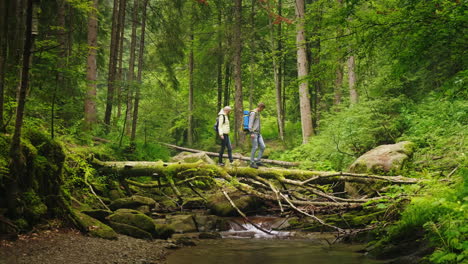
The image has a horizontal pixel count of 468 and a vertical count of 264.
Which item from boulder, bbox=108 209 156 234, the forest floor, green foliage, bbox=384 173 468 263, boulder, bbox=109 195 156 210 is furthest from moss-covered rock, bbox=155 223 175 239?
green foliage, bbox=384 173 468 263

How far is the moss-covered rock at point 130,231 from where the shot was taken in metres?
8.27

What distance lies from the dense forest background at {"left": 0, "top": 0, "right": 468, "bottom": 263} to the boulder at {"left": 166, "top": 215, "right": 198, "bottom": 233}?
344 centimetres

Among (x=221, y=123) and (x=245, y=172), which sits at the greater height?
(x=221, y=123)

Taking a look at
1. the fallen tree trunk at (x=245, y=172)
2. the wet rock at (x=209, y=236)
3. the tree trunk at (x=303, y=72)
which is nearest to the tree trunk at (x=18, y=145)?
the wet rock at (x=209, y=236)

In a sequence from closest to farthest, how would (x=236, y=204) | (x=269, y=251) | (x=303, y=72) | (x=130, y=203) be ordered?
(x=269, y=251) → (x=130, y=203) → (x=236, y=204) → (x=303, y=72)

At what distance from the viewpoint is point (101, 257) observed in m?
6.00

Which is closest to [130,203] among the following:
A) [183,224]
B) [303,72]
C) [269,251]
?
[183,224]

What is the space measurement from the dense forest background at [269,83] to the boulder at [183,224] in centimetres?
344

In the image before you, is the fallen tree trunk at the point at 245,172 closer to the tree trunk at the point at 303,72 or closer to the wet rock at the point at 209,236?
the wet rock at the point at 209,236

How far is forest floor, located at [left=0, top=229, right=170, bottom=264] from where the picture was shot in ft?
17.2

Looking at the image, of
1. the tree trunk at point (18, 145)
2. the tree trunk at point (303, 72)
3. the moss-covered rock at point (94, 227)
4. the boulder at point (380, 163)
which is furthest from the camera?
the tree trunk at point (303, 72)

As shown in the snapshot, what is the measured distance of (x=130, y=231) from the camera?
831 centimetres

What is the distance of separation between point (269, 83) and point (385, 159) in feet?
64.7

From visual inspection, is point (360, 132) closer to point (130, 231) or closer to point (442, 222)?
point (130, 231)
